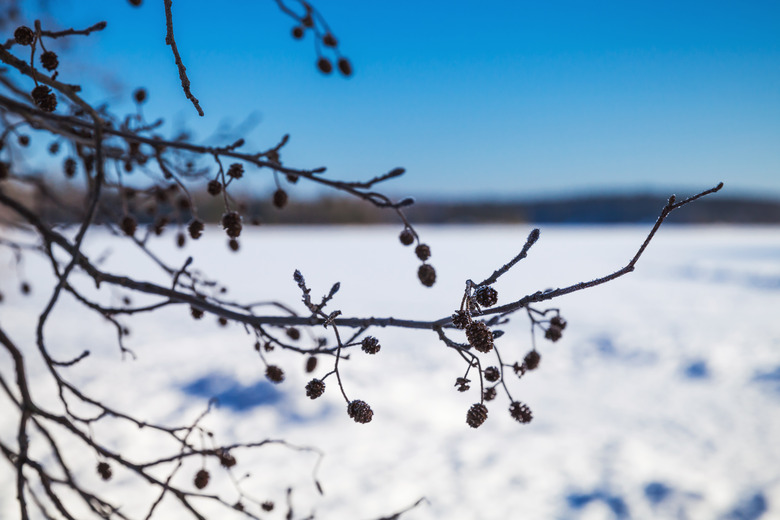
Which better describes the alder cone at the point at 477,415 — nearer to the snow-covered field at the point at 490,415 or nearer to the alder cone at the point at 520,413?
the alder cone at the point at 520,413

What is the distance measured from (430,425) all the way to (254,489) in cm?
103

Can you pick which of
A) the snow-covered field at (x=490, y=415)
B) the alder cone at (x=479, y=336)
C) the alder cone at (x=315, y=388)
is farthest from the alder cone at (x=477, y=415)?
the snow-covered field at (x=490, y=415)

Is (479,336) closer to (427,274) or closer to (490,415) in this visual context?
(427,274)

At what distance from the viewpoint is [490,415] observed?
3188 millimetres

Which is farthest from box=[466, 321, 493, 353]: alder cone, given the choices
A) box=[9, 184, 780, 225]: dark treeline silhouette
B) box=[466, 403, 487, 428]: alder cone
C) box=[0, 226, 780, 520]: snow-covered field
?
box=[9, 184, 780, 225]: dark treeline silhouette

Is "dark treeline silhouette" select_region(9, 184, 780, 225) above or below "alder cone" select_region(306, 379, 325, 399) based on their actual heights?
above

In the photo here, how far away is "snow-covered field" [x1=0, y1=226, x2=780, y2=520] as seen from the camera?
7.58ft

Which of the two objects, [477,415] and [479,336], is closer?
[479,336]

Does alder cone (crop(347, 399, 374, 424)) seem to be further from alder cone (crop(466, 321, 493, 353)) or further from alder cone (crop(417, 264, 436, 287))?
alder cone (crop(417, 264, 436, 287))

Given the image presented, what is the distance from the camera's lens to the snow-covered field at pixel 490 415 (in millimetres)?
2311

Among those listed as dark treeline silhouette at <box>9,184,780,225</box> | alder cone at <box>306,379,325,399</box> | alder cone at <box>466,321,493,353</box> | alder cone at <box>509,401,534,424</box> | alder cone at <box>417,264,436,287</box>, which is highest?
dark treeline silhouette at <box>9,184,780,225</box>

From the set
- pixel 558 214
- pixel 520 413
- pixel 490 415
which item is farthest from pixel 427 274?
pixel 558 214

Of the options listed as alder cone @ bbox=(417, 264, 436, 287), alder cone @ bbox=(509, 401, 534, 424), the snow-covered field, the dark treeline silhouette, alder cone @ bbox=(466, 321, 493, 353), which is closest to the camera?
alder cone @ bbox=(466, 321, 493, 353)

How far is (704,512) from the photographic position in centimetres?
223
